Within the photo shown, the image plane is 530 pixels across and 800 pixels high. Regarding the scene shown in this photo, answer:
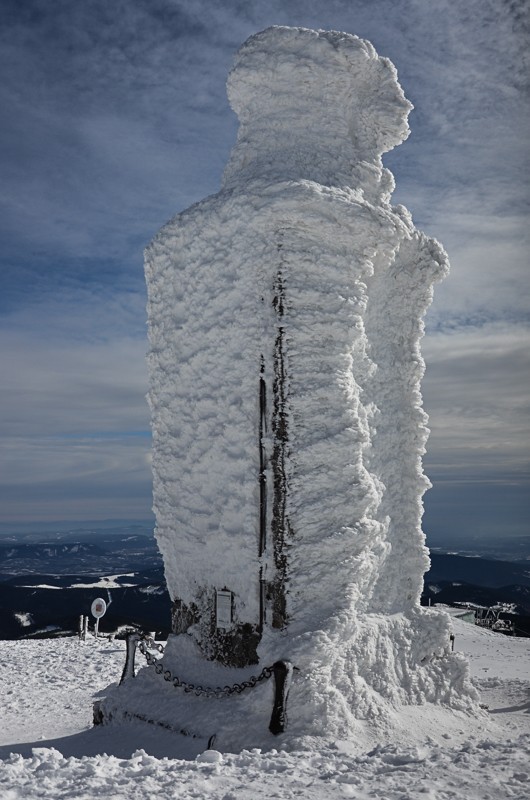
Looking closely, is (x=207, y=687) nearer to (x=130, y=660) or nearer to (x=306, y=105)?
(x=130, y=660)

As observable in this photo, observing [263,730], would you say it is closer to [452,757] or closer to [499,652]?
[452,757]

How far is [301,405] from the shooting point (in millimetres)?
7531

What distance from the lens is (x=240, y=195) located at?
796 cm

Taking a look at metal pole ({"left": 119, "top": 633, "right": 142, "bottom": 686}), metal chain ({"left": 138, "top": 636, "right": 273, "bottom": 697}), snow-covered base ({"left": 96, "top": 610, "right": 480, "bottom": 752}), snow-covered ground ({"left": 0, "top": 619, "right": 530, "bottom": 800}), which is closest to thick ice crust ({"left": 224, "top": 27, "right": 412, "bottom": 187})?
snow-covered base ({"left": 96, "top": 610, "right": 480, "bottom": 752})

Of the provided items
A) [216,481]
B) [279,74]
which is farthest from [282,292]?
[279,74]

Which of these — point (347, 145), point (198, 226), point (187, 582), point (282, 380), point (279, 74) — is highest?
point (279, 74)

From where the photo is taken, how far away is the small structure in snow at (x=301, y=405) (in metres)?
7.39

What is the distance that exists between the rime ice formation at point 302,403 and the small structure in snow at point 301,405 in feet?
0.08

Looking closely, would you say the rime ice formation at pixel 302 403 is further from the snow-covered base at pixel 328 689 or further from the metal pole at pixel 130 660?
the metal pole at pixel 130 660

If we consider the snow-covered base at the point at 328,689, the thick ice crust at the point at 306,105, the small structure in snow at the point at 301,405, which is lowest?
the snow-covered base at the point at 328,689

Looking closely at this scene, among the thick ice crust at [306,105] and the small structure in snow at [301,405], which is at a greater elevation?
the thick ice crust at [306,105]

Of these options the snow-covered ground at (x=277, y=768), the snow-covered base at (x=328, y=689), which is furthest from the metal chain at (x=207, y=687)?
the snow-covered ground at (x=277, y=768)

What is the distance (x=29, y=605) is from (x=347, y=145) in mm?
46333

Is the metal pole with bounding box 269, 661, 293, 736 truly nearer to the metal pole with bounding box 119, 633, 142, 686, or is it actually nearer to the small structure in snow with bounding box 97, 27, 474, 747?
the small structure in snow with bounding box 97, 27, 474, 747
